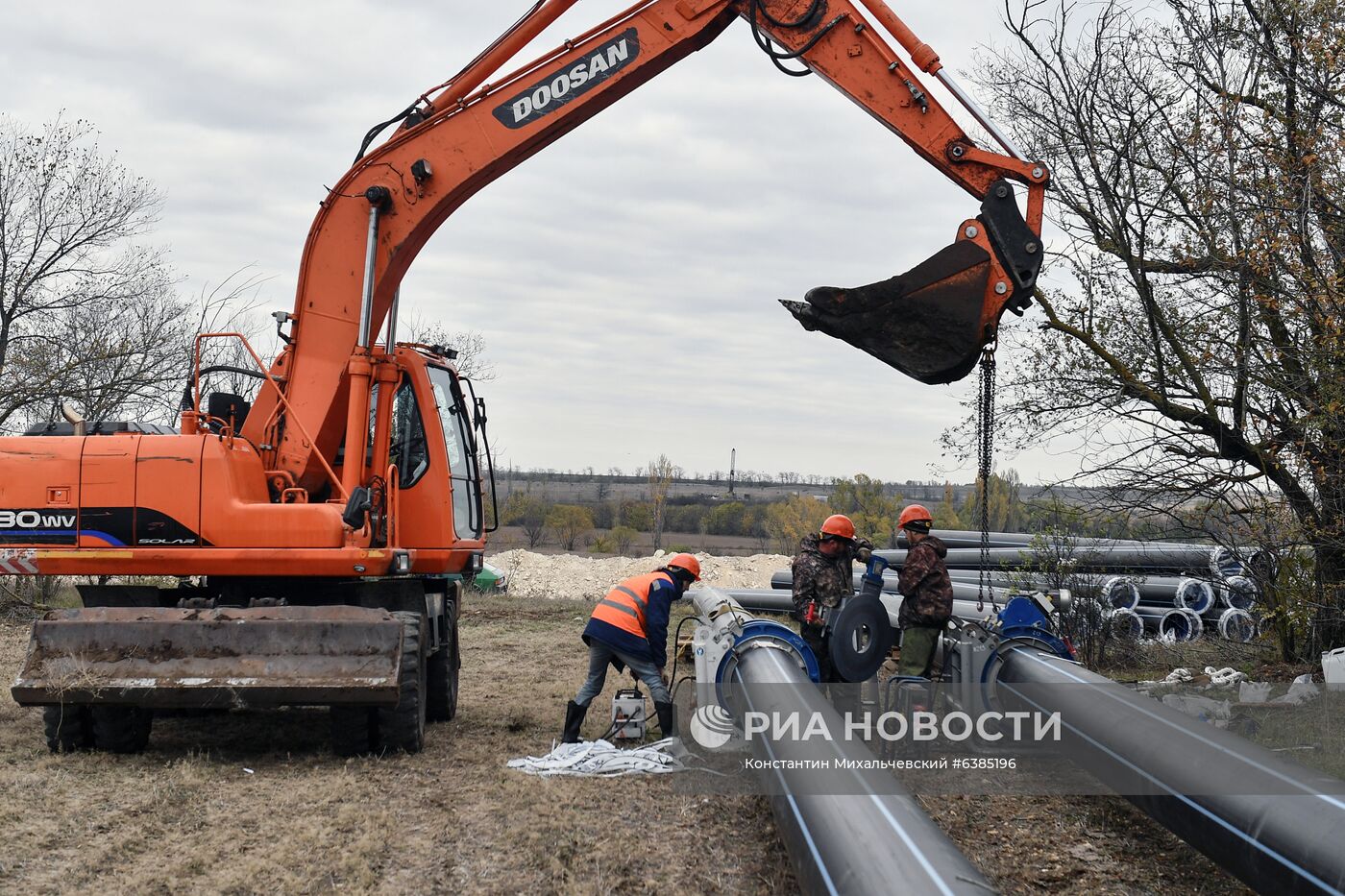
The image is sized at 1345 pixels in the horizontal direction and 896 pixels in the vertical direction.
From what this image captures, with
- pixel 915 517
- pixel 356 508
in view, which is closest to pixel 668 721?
pixel 915 517

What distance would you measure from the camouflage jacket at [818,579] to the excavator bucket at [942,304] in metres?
2.64

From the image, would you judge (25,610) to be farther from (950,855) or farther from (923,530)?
(950,855)

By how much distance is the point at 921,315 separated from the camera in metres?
6.97

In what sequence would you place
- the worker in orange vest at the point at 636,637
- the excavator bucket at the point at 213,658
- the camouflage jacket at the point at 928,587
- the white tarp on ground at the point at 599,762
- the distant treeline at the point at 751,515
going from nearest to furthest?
the excavator bucket at the point at 213,658, the white tarp on ground at the point at 599,762, the worker in orange vest at the point at 636,637, the camouflage jacket at the point at 928,587, the distant treeline at the point at 751,515

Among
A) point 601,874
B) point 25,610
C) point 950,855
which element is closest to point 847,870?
point 950,855

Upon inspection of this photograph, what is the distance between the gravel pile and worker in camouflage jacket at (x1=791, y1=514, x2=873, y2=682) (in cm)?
1587

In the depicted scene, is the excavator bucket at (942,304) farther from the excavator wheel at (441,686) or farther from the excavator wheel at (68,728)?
the excavator wheel at (68,728)

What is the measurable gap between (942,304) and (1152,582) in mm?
9395

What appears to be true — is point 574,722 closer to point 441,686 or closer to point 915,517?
point 441,686

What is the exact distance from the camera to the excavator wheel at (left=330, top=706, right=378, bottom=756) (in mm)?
7590

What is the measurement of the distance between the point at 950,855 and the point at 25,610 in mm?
16799

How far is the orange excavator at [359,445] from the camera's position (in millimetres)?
7047

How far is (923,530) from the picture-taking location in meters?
8.85

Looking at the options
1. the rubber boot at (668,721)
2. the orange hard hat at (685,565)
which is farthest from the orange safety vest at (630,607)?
the rubber boot at (668,721)
